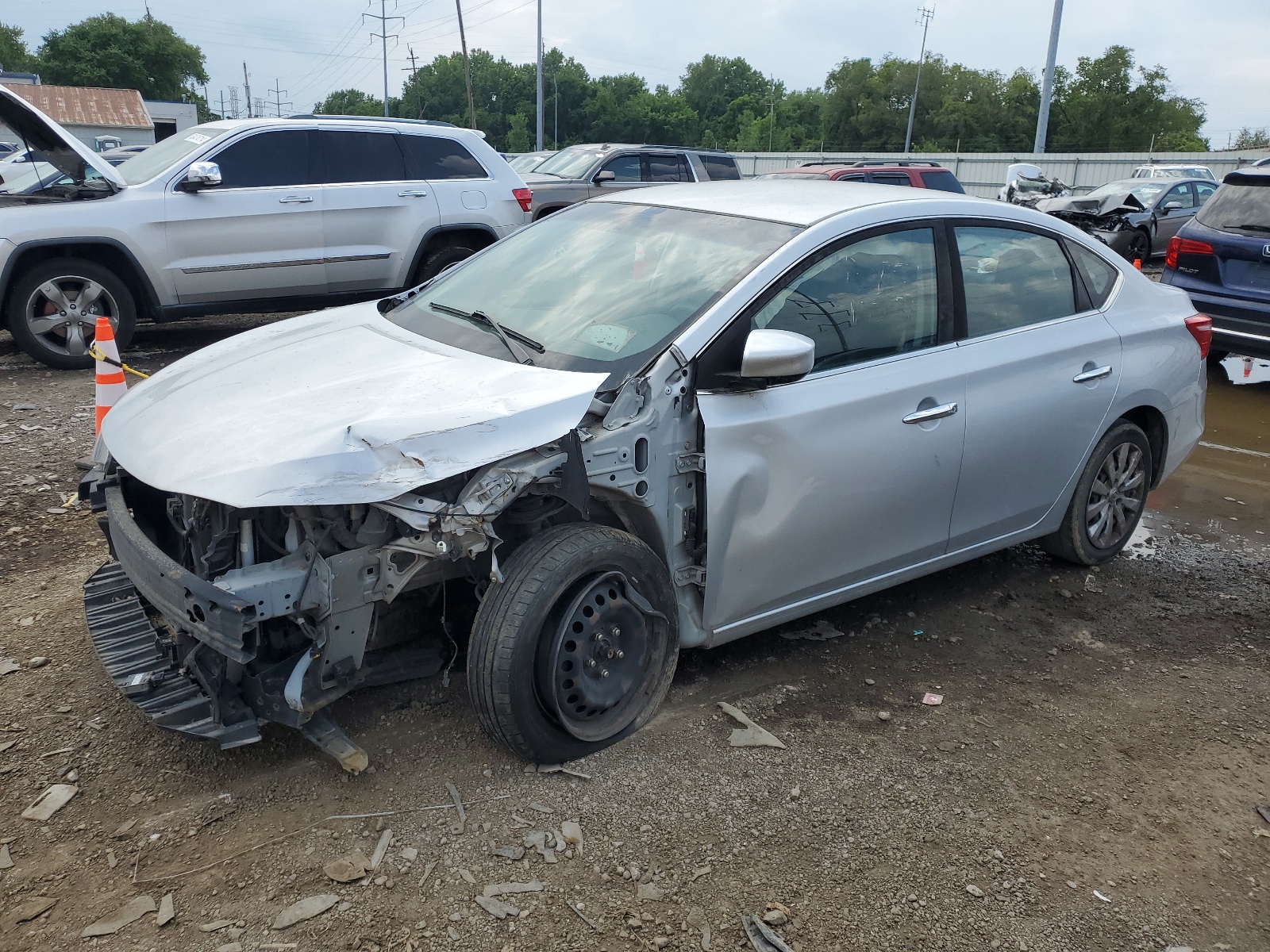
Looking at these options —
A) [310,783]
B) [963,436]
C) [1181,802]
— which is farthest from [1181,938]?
[310,783]

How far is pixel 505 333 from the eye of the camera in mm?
3471

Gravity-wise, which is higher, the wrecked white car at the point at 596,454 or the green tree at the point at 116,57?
the green tree at the point at 116,57

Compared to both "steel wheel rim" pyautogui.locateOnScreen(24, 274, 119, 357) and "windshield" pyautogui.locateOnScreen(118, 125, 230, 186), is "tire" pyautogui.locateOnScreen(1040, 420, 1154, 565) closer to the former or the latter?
"steel wheel rim" pyautogui.locateOnScreen(24, 274, 119, 357)

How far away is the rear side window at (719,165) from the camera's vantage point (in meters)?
15.5

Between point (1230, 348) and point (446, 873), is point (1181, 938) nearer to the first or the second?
point (446, 873)

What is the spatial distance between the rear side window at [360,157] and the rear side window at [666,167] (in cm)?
686

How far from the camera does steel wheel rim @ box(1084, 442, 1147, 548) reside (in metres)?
4.59

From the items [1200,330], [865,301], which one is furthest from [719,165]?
[865,301]

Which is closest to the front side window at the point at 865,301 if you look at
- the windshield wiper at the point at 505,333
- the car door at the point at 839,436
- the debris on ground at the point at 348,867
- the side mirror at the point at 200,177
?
the car door at the point at 839,436

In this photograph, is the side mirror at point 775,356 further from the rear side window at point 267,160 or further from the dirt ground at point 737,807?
the rear side window at point 267,160

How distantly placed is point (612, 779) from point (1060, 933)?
1.27m

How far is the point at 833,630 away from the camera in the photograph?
13.4 feet

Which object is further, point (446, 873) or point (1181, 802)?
point (1181, 802)

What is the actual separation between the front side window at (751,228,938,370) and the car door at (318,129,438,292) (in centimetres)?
597
